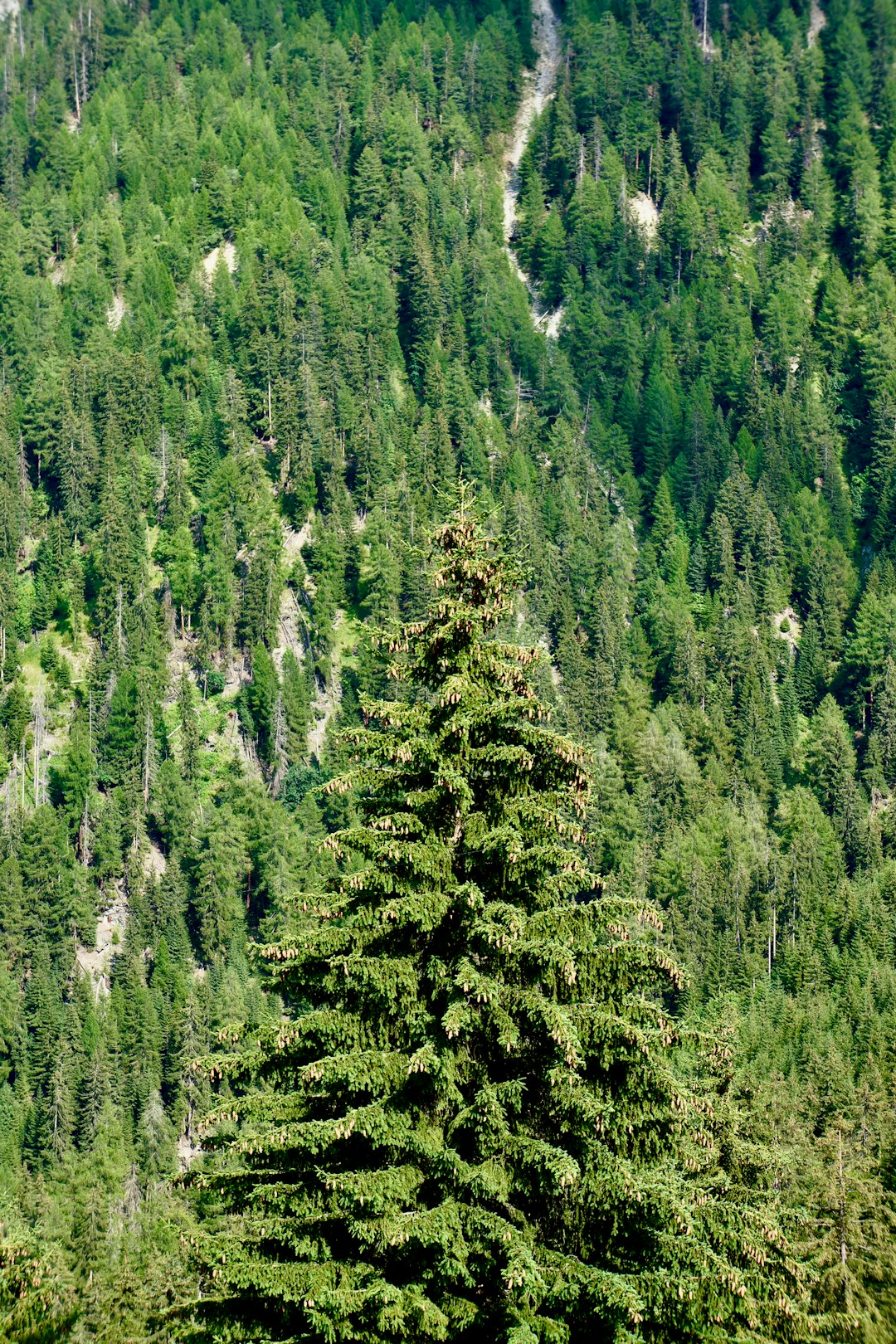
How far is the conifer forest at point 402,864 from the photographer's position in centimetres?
1909

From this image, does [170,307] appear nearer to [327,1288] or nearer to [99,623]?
[99,623]

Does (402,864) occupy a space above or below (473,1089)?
above

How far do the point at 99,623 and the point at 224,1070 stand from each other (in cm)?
14247

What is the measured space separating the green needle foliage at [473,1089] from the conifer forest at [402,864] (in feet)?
0.21

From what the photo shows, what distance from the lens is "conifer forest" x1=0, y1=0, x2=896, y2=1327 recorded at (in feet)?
62.6

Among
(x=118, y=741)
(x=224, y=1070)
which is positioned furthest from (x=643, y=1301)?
(x=118, y=741)

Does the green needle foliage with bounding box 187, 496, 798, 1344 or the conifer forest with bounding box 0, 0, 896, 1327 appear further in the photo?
the conifer forest with bounding box 0, 0, 896, 1327

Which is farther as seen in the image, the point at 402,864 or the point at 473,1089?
the point at 402,864

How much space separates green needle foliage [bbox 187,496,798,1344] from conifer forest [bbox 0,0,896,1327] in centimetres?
6

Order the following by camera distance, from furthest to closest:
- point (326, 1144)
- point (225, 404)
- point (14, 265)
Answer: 1. point (14, 265)
2. point (225, 404)
3. point (326, 1144)

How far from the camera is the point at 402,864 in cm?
2073

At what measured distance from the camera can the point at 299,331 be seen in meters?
191

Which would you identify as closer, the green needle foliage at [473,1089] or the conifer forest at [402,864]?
the green needle foliage at [473,1089]

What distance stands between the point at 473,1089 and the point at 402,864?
112 inches
